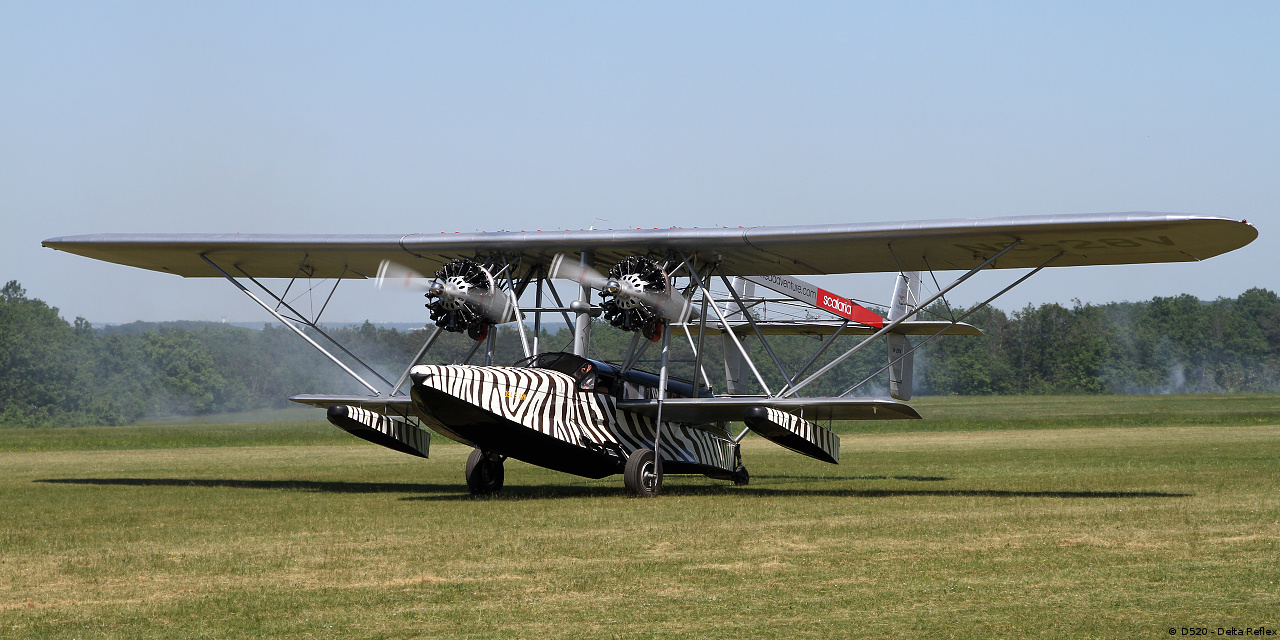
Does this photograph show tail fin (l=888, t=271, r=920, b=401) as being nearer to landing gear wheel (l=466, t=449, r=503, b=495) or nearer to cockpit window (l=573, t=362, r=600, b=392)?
cockpit window (l=573, t=362, r=600, b=392)

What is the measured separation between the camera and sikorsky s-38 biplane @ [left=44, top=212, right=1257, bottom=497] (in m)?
15.8

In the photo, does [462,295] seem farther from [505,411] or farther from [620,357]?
[620,357]

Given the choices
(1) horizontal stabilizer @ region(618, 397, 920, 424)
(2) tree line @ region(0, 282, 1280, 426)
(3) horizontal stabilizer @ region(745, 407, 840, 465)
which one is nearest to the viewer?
(3) horizontal stabilizer @ region(745, 407, 840, 465)

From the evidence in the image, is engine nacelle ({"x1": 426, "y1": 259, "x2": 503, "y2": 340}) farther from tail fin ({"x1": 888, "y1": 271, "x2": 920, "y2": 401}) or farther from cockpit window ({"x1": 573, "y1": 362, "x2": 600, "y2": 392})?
tail fin ({"x1": 888, "y1": 271, "x2": 920, "y2": 401})

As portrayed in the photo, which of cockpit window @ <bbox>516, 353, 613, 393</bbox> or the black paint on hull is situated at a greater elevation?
cockpit window @ <bbox>516, 353, 613, 393</bbox>

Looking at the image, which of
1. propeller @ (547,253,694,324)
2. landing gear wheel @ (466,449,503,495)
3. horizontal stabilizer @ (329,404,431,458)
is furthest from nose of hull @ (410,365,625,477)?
horizontal stabilizer @ (329,404,431,458)

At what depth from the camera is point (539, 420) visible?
1605 centimetres

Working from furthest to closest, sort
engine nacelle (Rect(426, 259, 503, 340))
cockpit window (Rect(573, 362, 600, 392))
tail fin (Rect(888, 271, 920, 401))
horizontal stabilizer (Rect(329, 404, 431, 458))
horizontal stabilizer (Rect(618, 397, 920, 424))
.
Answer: tail fin (Rect(888, 271, 920, 401)) → horizontal stabilizer (Rect(329, 404, 431, 458)) → engine nacelle (Rect(426, 259, 503, 340)) → cockpit window (Rect(573, 362, 600, 392)) → horizontal stabilizer (Rect(618, 397, 920, 424))

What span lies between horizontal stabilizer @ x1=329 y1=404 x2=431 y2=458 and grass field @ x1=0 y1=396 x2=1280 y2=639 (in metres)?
0.75

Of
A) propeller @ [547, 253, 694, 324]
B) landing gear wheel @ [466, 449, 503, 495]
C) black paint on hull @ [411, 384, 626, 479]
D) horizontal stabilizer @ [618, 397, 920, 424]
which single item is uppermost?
propeller @ [547, 253, 694, 324]

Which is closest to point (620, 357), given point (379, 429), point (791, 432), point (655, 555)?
point (379, 429)

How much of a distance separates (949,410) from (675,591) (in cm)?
5967

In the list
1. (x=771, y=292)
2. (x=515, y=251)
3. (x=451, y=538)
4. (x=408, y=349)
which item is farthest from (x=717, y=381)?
(x=451, y=538)

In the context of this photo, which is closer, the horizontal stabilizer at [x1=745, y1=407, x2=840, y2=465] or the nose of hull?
the nose of hull
